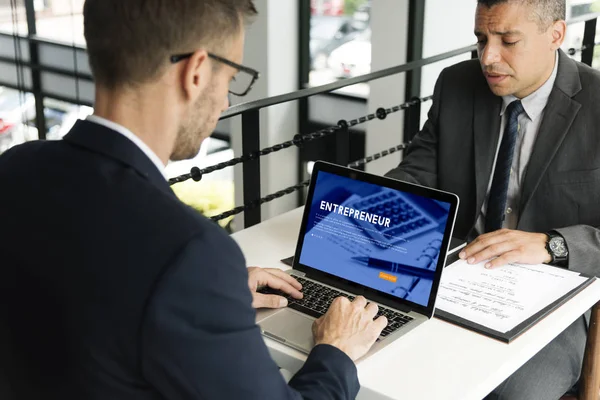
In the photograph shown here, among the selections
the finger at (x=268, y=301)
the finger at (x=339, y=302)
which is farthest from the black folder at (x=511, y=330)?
the finger at (x=268, y=301)

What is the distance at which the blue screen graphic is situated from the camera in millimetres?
1750

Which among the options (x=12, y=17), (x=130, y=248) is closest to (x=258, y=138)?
(x=130, y=248)

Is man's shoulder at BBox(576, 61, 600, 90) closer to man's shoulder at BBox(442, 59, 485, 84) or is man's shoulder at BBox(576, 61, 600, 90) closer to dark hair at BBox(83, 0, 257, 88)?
man's shoulder at BBox(442, 59, 485, 84)

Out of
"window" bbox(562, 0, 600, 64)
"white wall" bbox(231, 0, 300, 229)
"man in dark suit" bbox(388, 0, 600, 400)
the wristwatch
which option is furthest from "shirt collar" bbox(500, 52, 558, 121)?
"white wall" bbox(231, 0, 300, 229)

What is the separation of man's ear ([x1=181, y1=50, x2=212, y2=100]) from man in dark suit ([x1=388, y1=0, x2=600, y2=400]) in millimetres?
986

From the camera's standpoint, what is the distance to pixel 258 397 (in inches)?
46.6

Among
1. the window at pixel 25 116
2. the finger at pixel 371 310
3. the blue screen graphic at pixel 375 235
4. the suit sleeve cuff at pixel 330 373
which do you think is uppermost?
the blue screen graphic at pixel 375 235

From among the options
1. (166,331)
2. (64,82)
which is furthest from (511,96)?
(64,82)

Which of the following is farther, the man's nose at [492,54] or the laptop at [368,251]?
the man's nose at [492,54]

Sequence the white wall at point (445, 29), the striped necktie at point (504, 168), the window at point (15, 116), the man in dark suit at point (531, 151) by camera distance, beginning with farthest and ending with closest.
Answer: the window at point (15, 116) → the white wall at point (445, 29) → the striped necktie at point (504, 168) → the man in dark suit at point (531, 151)

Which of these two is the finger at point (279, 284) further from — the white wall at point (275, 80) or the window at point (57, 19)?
the white wall at point (275, 80)

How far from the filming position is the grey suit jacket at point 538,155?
226 centimetres

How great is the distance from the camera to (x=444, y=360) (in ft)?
5.25

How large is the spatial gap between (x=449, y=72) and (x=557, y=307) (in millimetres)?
996
